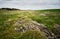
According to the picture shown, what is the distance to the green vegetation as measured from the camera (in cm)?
225

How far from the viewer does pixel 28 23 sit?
243cm

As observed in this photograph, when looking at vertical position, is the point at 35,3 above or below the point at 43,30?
above

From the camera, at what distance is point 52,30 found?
93.6 inches

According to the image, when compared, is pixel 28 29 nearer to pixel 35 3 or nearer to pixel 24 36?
pixel 24 36

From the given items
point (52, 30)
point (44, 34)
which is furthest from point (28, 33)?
point (52, 30)

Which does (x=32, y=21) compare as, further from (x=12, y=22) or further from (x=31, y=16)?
(x=12, y=22)

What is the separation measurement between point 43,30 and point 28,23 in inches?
11.9

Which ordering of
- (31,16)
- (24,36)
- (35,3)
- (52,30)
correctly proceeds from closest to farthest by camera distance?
(24,36)
(52,30)
(31,16)
(35,3)

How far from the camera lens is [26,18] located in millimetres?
2500

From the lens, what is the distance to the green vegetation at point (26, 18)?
88.4 inches

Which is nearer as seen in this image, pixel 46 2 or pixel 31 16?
pixel 31 16

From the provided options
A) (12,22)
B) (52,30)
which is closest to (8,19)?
(12,22)

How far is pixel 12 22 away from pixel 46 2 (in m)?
0.94

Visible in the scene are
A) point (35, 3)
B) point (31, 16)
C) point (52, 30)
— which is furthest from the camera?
point (35, 3)
